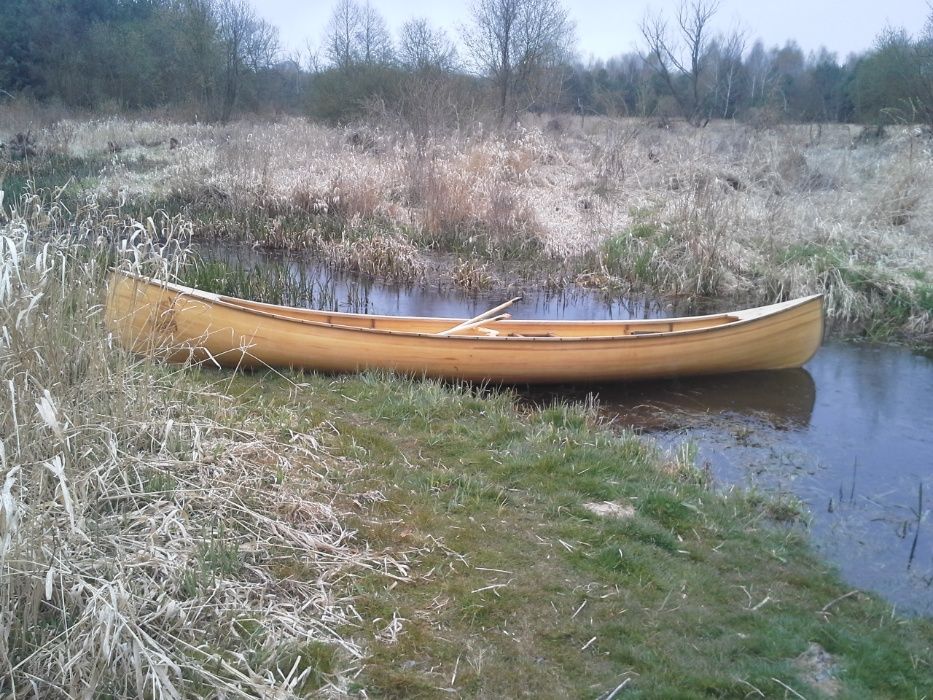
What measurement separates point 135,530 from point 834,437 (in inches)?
208

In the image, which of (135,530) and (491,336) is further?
(491,336)

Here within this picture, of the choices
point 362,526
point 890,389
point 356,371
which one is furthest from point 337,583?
point 890,389

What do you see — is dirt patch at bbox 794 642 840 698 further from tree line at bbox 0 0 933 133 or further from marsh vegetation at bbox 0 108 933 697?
tree line at bbox 0 0 933 133

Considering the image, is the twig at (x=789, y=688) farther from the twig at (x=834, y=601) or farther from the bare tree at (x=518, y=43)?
the bare tree at (x=518, y=43)

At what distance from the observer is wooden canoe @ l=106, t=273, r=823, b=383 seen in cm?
602

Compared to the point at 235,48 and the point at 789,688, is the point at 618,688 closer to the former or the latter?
the point at 789,688

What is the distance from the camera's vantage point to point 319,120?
77.3 ft

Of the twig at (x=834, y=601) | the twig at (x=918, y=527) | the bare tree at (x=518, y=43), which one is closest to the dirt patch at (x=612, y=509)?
the twig at (x=834, y=601)

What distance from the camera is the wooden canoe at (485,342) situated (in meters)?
6.02

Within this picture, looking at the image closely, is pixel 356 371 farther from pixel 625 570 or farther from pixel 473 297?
pixel 473 297

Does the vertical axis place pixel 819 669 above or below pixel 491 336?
below

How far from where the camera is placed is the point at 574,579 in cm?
362

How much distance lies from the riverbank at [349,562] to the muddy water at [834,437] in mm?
444

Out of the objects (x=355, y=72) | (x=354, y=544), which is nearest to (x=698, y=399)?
(x=354, y=544)
